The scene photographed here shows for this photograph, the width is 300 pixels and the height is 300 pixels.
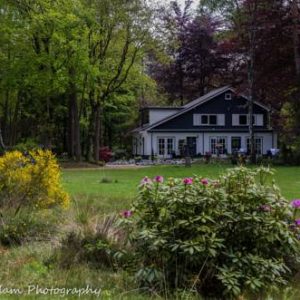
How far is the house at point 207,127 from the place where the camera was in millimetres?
48844

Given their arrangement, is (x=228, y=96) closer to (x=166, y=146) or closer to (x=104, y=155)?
(x=166, y=146)

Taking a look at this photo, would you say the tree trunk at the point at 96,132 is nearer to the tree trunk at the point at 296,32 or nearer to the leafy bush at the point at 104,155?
the leafy bush at the point at 104,155

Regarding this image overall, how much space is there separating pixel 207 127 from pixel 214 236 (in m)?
44.7

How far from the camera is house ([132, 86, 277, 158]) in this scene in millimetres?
48844

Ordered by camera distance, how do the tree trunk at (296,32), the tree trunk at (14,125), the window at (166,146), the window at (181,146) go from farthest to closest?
the window at (166,146) → the window at (181,146) → the tree trunk at (14,125) → the tree trunk at (296,32)

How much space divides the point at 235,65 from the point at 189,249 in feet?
159

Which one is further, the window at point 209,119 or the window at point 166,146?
the window at point 209,119

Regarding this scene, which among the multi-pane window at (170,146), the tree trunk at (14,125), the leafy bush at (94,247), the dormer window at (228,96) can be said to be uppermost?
the dormer window at (228,96)

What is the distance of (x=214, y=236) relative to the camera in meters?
5.56

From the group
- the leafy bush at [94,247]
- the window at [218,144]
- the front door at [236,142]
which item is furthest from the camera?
the front door at [236,142]

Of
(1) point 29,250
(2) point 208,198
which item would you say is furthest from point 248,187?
(1) point 29,250

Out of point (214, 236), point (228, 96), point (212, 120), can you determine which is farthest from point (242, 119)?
point (214, 236)

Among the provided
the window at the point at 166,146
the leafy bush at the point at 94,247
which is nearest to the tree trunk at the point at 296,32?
the window at the point at 166,146

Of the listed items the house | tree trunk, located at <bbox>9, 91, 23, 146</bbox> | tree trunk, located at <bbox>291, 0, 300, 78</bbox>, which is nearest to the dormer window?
the house
